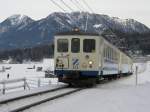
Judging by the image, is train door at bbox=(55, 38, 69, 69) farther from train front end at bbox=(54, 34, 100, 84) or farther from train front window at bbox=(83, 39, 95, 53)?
train front window at bbox=(83, 39, 95, 53)

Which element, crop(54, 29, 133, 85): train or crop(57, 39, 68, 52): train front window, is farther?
crop(57, 39, 68, 52): train front window

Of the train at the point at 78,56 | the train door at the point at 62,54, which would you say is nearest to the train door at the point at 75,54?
the train at the point at 78,56

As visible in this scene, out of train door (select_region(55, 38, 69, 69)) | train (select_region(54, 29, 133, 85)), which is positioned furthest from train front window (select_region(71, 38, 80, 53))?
train door (select_region(55, 38, 69, 69))

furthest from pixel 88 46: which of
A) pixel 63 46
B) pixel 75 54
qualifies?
pixel 63 46

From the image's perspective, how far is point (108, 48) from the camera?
31469 millimetres

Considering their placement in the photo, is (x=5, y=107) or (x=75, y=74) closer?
(x=5, y=107)

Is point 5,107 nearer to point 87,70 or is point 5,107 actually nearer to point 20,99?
point 20,99

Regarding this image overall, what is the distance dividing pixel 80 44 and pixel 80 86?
2774 millimetres

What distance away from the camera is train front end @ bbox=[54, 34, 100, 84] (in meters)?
27.3

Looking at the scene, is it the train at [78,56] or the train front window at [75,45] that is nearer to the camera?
the train at [78,56]

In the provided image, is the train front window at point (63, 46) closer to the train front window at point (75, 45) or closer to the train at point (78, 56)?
the train at point (78, 56)

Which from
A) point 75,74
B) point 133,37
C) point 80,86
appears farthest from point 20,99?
point 133,37

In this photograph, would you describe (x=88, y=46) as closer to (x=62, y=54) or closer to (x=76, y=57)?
(x=76, y=57)

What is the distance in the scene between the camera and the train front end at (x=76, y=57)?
27.3m
